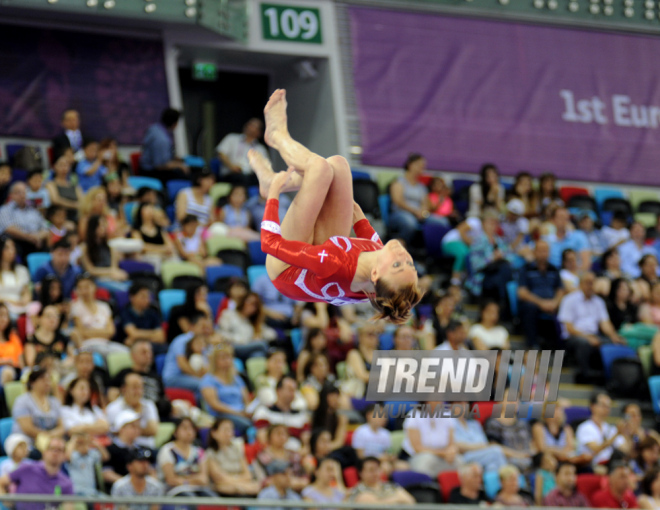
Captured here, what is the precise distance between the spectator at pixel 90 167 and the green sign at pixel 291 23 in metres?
3.02

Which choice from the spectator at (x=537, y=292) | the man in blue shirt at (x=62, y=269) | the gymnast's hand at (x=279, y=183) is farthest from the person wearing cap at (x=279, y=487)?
the spectator at (x=537, y=292)

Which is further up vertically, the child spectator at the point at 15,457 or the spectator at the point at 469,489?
the child spectator at the point at 15,457

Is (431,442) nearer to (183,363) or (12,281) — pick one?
(183,363)

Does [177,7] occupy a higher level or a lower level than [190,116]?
higher

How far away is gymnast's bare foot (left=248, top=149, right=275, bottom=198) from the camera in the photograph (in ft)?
16.3

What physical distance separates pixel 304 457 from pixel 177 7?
528 centimetres

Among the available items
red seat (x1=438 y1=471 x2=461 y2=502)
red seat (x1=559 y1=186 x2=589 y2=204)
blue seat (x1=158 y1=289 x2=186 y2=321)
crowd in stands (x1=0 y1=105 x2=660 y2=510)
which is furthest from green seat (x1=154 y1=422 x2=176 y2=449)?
red seat (x1=559 y1=186 x2=589 y2=204)

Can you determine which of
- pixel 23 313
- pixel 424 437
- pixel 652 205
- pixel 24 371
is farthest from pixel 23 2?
pixel 652 205

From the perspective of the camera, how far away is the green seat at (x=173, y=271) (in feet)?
27.6

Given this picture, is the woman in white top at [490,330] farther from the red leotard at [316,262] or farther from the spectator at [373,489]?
the red leotard at [316,262]

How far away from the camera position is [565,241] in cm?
1005

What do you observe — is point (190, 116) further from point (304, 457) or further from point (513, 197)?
point (304, 457)

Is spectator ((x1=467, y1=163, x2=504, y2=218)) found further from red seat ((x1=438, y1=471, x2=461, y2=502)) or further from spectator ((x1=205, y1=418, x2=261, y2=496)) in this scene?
spectator ((x1=205, y1=418, x2=261, y2=496))

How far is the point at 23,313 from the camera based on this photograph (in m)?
7.38
